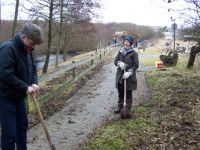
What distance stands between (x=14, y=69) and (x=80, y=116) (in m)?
5.13

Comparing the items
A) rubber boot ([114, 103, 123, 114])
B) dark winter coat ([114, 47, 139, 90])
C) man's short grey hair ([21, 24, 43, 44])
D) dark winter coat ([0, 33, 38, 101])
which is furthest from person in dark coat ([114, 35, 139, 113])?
man's short grey hair ([21, 24, 43, 44])

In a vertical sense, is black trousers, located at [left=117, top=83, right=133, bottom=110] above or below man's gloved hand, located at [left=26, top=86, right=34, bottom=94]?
below

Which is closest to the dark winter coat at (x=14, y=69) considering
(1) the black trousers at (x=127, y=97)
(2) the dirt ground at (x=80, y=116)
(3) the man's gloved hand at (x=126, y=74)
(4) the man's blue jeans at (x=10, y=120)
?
(4) the man's blue jeans at (x=10, y=120)

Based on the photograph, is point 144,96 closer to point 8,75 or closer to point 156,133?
point 156,133

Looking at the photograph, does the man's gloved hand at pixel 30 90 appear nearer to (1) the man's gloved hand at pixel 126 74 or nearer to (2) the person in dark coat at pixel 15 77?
(2) the person in dark coat at pixel 15 77

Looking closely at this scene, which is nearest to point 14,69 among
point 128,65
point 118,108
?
point 128,65

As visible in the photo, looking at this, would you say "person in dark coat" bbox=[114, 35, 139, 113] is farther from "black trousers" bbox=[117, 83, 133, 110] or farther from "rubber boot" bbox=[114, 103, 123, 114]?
"rubber boot" bbox=[114, 103, 123, 114]

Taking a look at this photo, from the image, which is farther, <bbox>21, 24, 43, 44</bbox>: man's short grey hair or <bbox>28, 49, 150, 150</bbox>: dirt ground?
<bbox>28, 49, 150, 150</bbox>: dirt ground

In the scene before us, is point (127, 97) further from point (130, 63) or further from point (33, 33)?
point (33, 33)

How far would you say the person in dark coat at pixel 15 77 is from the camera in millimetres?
5828

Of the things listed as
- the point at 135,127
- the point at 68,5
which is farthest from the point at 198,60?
the point at 135,127

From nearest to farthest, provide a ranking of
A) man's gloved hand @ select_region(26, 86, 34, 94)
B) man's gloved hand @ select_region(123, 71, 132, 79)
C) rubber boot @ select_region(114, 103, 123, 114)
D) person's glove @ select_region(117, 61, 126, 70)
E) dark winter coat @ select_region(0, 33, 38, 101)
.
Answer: dark winter coat @ select_region(0, 33, 38, 101)
man's gloved hand @ select_region(26, 86, 34, 94)
man's gloved hand @ select_region(123, 71, 132, 79)
person's glove @ select_region(117, 61, 126, 70)
rubber boot @ select_region(114, 103, 123, 114)

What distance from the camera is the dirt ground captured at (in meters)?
8.46

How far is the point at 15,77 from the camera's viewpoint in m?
5.86
